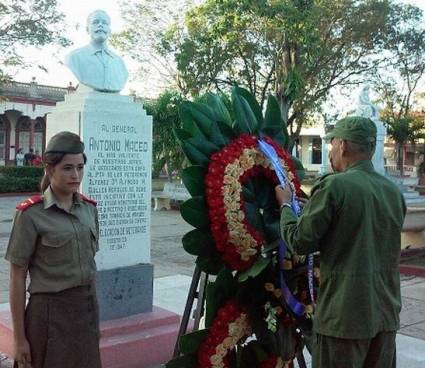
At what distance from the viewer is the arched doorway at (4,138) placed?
36.7 m

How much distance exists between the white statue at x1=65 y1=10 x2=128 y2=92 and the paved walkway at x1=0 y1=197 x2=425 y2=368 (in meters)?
2.34

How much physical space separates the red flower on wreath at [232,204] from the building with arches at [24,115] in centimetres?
3232

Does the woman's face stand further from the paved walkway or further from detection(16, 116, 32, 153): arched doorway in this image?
detection(16, 116, 32, 153): arched doorway

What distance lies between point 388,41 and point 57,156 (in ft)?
78.6

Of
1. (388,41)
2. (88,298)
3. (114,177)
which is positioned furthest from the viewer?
(388,41)

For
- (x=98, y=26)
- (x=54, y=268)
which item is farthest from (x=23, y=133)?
(x=54, y=268)

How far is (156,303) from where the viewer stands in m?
6.29

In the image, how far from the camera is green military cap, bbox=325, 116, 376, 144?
8.61 ft

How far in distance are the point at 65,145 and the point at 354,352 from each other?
5.36ft

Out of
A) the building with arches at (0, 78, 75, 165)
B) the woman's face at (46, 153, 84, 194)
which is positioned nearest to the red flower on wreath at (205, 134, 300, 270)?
the woman's face at (46, 153, 84, 194)

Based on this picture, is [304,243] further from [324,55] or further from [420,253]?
[324,55]

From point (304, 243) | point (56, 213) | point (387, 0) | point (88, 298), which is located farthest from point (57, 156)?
point (387, 0)

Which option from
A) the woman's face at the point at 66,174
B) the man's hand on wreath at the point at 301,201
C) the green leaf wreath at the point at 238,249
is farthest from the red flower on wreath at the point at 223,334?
the woman's face at the point at 66,174

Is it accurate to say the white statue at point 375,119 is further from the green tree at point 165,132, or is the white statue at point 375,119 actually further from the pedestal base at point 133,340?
the pedestal base at point 133,340
